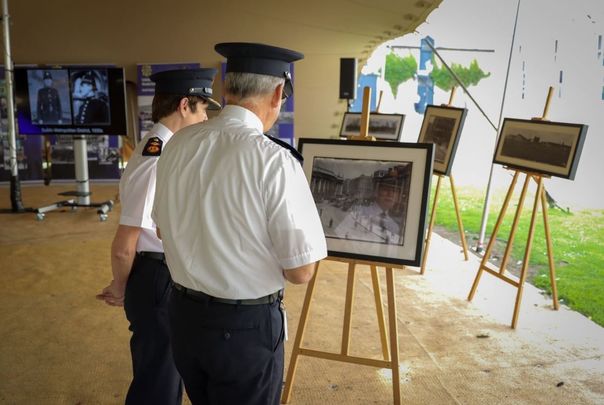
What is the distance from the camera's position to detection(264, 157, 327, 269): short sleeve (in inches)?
47.5

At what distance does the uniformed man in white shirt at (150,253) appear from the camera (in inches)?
66.4

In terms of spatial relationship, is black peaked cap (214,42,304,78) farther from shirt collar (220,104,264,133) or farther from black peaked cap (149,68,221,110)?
black peaked cap (149,68,221,110)

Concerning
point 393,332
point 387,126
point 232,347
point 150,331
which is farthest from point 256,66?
point 387,126

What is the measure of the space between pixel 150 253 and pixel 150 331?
0.87ft

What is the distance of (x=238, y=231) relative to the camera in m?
1.25

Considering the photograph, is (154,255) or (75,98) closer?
(154,255)

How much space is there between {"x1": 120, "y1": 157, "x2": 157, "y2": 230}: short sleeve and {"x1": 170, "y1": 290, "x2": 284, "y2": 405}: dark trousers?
37 centimetres

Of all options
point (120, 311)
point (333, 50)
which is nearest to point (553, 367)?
point (120, 311)

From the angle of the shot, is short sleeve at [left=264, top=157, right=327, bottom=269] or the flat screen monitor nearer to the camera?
short sleeve at [left=264, top=157, right=327, bottom=269]

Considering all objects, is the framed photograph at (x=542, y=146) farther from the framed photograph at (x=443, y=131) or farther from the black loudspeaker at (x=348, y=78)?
the black loudspeaker at (x=348, y=78)

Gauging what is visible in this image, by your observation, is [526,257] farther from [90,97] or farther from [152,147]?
[90,97]

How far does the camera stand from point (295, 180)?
4.07ft

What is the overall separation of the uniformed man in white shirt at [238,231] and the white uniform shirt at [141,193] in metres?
0.31

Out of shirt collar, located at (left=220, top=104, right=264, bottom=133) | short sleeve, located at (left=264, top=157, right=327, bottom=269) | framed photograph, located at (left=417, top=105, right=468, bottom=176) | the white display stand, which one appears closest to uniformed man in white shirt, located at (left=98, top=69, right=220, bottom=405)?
shirt collar, located at (left=220, top=104, right=264, bottom=133)
